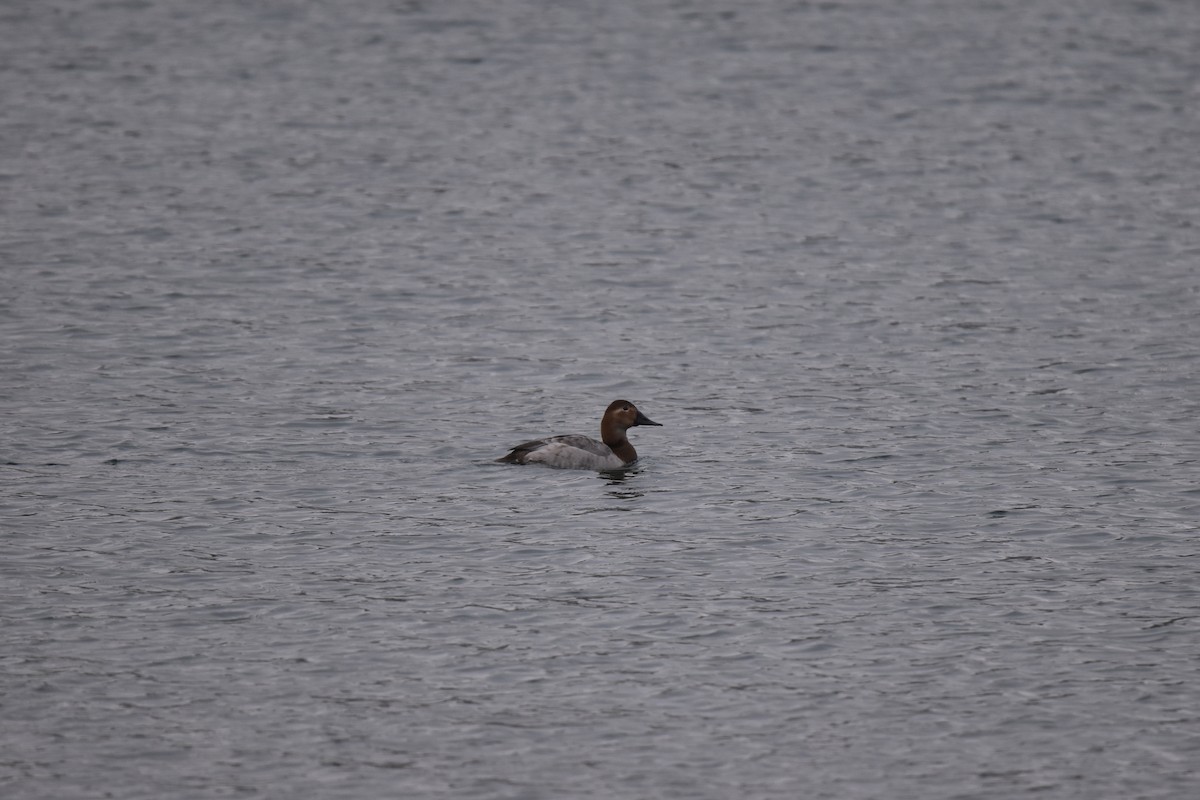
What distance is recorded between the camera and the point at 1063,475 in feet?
64.2

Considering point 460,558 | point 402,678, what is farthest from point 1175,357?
point 402,678

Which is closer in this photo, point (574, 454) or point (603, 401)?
point (574, 454)

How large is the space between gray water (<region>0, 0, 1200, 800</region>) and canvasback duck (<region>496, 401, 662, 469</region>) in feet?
0.94

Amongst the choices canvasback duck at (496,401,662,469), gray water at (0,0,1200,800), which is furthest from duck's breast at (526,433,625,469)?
gray water at (0,0,1200,800)

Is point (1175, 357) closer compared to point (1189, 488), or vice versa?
point (1189, 488)

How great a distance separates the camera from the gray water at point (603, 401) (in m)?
13.4

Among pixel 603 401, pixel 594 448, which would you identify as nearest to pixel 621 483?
pixel 594 448

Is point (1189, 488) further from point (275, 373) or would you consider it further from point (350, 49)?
point (350, 49)

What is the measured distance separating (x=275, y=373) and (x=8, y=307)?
526 centimetres

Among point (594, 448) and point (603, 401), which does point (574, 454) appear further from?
point (603, 401)

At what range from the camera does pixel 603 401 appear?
22.8 meters

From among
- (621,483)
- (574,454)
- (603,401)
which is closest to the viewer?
(621,483)

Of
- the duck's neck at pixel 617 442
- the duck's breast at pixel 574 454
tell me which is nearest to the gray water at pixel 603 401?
the duck's breast at pixel 574 454

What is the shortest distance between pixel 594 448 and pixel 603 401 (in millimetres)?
2427
